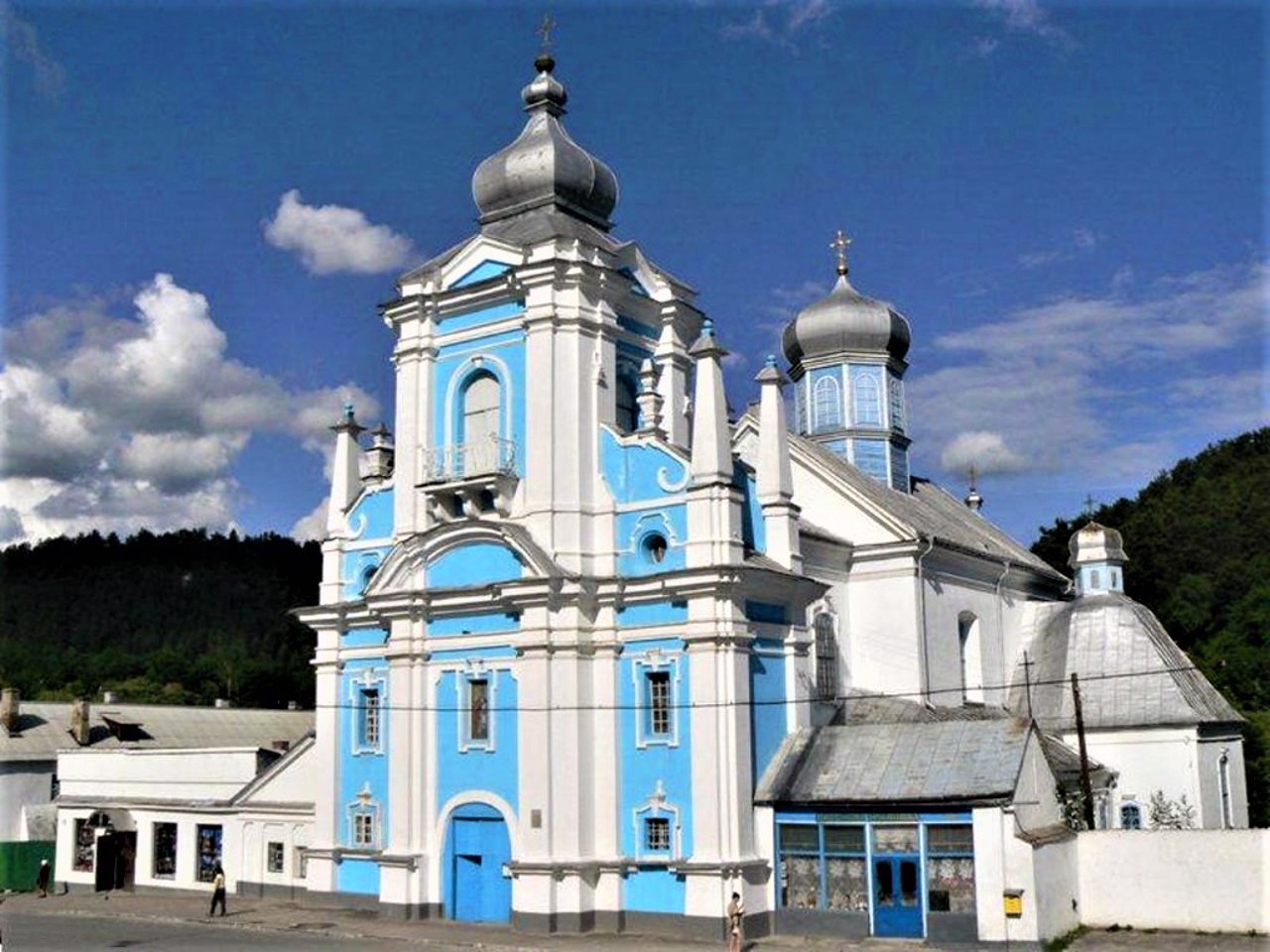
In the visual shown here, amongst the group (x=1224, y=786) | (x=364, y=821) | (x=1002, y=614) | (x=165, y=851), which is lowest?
(x=165, y=851)

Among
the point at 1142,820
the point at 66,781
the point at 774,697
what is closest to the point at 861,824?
the point at 774,697

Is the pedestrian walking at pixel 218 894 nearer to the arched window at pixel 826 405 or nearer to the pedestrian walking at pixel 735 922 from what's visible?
the pedestrian walking at pixel 735 922

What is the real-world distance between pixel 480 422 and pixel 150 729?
71.1 feet

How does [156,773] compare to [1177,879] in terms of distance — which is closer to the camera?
[1177,879]

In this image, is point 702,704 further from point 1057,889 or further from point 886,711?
point 1057,889

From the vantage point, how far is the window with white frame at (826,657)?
98.1 ft

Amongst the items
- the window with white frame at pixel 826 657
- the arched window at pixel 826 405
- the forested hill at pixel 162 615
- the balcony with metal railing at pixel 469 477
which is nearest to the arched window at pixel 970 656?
the window with white frame at pixel 826 657

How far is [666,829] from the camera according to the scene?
87.0ft

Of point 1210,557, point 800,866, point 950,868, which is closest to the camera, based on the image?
point 950,868

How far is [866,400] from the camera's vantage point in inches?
1539

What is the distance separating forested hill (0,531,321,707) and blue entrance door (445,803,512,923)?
245 ft

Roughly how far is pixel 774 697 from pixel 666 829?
10.7ft

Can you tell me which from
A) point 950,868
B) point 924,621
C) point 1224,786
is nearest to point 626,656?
point 950,868

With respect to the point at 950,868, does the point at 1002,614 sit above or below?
above
